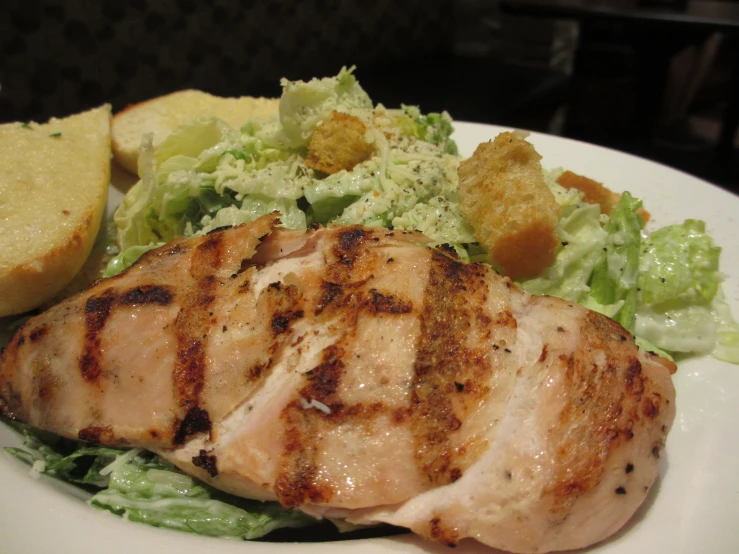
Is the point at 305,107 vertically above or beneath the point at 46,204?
above

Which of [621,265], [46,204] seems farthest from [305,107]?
[621,265]

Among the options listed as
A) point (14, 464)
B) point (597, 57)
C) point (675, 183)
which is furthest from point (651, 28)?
point (14, 464)

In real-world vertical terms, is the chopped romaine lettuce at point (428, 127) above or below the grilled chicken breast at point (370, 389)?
above

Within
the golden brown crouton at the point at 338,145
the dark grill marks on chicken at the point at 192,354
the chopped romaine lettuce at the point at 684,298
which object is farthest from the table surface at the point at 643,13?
the dark grill marks on chicken at the point at 192,354

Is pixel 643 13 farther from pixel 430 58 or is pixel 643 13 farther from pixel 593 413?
pixel 593 413

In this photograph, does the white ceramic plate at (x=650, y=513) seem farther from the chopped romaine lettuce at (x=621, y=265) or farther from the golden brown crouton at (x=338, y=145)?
the golden brown crouton at (x=338, y=145)

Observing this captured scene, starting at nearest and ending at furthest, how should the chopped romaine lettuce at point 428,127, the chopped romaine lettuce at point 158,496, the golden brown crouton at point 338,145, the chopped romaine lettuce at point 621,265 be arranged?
the chopped romaine lettuce at point 158,496
the chopped romaine lettuce at point 621,265
the golden brown crouton at point 338,145
the chopped romaine lettuce at point 428,127
